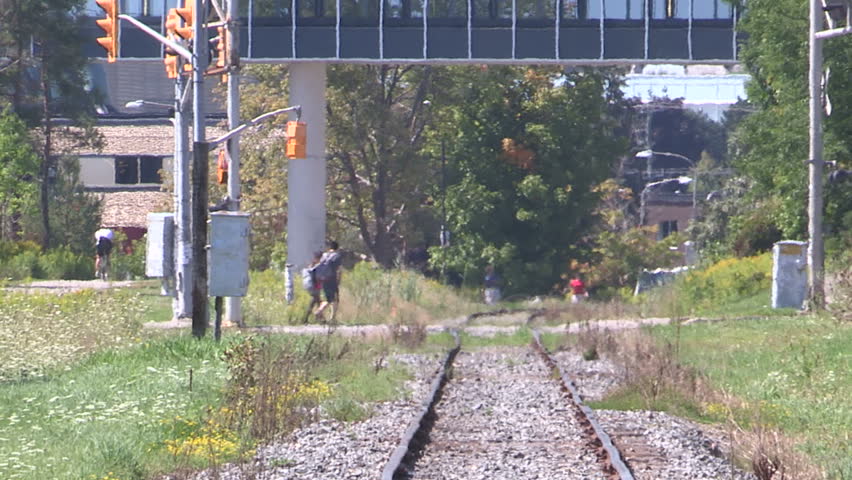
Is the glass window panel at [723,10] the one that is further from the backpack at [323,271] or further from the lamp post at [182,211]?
the lamp post at [182,211]

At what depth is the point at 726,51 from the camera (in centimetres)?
4966

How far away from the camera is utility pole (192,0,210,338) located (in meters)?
23.8

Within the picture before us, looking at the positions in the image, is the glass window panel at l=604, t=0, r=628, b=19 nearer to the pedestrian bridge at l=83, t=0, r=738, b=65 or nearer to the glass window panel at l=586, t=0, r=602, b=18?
the pedestrian bridge at l=83, t=0, r=738, b=65

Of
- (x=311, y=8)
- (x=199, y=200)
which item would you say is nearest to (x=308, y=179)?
(x=311, y=8)

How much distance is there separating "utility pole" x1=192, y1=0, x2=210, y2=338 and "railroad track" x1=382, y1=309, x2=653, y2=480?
184 inches

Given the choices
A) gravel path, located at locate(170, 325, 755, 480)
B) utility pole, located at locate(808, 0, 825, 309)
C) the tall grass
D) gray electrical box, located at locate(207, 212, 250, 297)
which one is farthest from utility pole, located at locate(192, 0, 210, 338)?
utility pole, located at locate(808, 0, 825, 309)

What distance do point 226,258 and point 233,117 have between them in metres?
7.31

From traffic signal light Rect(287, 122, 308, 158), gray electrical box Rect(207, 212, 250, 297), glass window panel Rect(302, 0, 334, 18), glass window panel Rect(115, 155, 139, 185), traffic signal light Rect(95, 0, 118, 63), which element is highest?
glass window panel Rect(302, 0, 334, 18)

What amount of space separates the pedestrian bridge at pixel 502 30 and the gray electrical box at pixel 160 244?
2091 centimetres

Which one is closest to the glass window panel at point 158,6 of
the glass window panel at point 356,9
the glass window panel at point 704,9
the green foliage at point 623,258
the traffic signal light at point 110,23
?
the glass window panel at point 356,9

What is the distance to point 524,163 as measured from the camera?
59.8 meters

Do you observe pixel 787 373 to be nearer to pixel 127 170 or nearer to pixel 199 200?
pixel 199 200

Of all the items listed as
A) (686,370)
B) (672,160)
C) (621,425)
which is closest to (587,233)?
(686,370)

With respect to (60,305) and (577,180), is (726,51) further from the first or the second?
(60,305)
